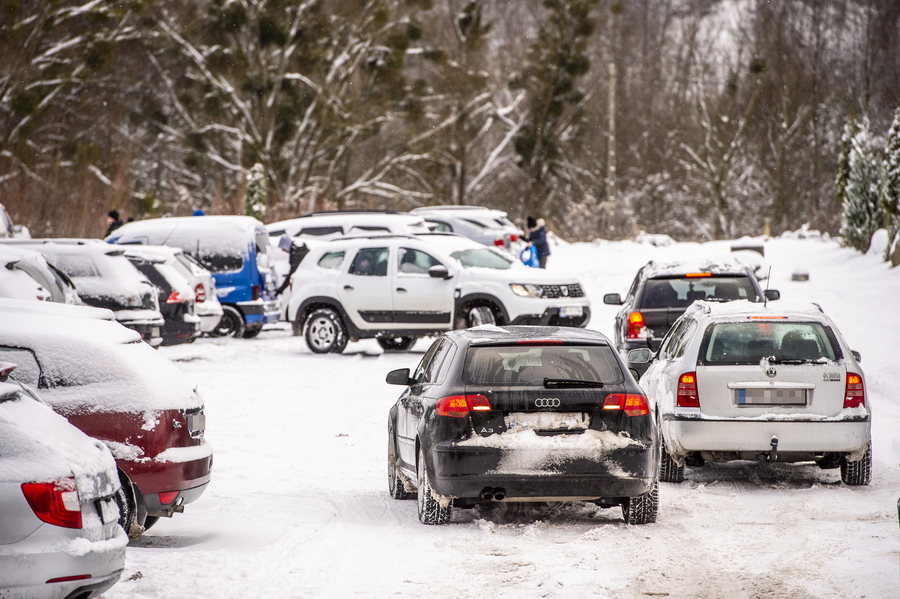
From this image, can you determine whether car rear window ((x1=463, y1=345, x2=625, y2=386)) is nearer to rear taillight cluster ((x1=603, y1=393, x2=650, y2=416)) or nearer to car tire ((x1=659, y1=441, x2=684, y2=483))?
rear taillight cluster ((x1=603, y1=393, x2=650, y2=416))

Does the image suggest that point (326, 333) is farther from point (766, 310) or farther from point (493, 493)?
point (493, 493)

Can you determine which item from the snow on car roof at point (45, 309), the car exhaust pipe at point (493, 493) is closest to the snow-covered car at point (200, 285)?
the snow on car roof at point (45, 309)

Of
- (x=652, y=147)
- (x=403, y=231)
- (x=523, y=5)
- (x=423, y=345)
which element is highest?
(x=523, y=5)

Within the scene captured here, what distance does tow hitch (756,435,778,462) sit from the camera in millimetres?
9008

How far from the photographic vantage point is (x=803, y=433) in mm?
9000

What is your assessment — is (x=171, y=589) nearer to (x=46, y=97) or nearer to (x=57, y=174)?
(x=57, y=174)

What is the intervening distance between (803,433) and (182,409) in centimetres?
458

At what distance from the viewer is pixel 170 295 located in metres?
17.3

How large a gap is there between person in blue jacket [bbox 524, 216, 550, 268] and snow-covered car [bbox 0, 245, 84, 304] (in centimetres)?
1299

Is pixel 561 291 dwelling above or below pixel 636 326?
above

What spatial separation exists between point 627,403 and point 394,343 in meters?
12.8

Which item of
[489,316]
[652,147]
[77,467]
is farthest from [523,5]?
[77,467]

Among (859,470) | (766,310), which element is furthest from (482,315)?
(859,470)

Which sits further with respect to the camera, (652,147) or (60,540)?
(652,147)
